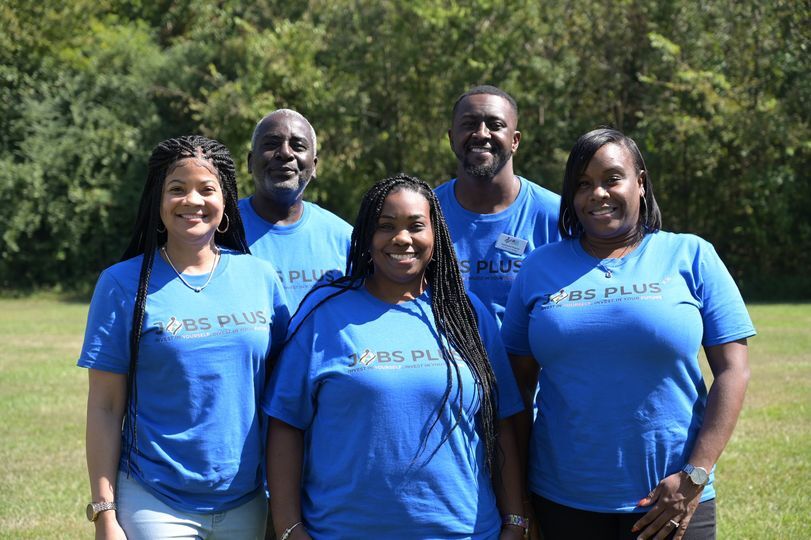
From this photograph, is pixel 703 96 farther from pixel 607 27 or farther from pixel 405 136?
pixel 405 136

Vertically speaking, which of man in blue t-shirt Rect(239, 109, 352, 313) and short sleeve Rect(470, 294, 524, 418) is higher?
man in blue t-shirt Rect(239, 109, 352, 313)

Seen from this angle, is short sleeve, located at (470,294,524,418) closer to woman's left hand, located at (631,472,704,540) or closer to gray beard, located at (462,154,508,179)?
woman's left hand, located at (631,472,704,540)

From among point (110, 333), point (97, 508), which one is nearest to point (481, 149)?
point (110, 333)

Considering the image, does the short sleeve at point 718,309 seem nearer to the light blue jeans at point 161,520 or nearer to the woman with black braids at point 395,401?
the woman with black braids at point 395,401

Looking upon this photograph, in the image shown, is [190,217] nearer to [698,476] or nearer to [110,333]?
[110,333]

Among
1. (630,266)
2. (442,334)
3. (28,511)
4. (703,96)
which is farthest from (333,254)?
(703,96)

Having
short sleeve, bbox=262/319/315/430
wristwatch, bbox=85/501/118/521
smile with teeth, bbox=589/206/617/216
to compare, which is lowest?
wristwatch, bbox=85/501/118/521

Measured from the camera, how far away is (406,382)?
3139 mm

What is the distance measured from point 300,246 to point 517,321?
47.3 inches

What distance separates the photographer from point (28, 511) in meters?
6.86

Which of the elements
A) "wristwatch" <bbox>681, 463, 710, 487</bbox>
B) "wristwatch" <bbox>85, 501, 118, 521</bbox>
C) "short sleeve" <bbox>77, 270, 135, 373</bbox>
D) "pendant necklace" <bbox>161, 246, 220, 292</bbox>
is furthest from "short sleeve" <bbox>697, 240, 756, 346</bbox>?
"wristwatch" <bbox>85, 501, 118, 521</bbox>

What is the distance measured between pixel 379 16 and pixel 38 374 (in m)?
14.5

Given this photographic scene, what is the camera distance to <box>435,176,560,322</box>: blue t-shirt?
14.3ft

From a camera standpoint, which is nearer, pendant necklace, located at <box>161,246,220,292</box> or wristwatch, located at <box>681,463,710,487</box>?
wristwatch, located at <box>681,463,710,487</box>
